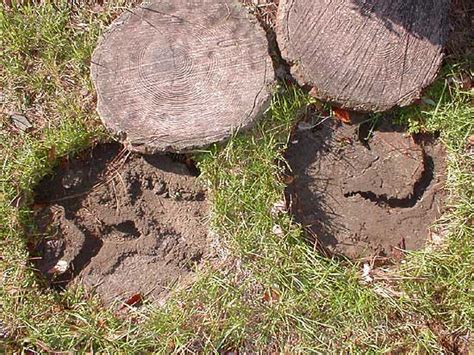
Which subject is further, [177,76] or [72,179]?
[72,179]

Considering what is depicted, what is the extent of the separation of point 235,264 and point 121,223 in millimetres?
580

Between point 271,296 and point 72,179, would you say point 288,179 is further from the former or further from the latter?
point 72,179

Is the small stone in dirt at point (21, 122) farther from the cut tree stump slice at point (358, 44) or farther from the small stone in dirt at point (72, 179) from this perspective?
the cut tree stump slice at point (358, 44)

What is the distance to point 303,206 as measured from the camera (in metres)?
2.86

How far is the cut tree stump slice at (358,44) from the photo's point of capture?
105 inches

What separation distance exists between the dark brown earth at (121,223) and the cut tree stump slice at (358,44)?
786mm

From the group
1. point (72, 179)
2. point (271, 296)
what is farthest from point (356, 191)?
point (72, 179)

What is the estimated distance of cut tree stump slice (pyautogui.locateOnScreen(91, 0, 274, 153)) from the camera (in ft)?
8.42

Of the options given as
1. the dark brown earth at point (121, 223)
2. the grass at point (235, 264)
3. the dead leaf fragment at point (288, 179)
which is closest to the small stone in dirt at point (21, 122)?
the grass at point (235, 264)

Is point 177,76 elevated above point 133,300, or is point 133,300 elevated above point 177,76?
point 177,76

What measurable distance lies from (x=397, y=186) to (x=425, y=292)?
1.72 ft

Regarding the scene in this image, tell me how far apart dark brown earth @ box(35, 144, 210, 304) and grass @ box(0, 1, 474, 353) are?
0.08 metres

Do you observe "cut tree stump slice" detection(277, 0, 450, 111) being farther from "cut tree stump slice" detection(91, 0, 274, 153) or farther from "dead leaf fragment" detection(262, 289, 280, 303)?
"dead leaf fragment" detection(262, 289, 280, 303)

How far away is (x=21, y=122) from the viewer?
9.24 feet
